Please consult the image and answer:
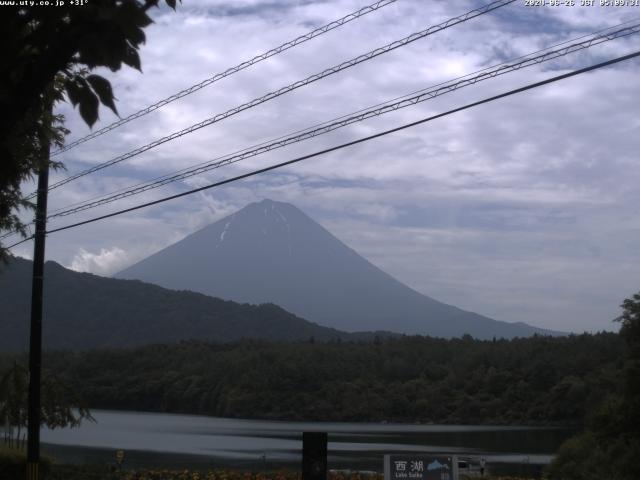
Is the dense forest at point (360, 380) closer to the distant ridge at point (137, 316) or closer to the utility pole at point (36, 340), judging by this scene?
the utility pole at point (36, 340)

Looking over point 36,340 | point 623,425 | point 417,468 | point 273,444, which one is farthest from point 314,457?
point 273,444

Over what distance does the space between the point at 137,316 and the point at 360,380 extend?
103283mm

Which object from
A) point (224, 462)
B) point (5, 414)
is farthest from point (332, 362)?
point (5, 414)

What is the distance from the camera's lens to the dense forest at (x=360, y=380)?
68250mm

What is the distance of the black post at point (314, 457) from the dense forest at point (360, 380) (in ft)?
168

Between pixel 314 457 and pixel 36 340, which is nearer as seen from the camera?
pixel 314 457

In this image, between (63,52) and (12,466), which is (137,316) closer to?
(12,466)

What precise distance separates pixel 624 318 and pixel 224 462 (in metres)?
18.9

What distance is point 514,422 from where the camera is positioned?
225 ft

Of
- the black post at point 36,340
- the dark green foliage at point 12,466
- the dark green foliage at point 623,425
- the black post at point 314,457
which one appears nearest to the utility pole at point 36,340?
the black post at point 36,340

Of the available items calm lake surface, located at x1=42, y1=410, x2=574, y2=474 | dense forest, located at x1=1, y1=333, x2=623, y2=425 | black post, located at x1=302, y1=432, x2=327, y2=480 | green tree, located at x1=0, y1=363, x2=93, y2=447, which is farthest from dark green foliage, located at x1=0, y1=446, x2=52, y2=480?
dense forest, located at x1=1, y1=333, x2=623, y2=425

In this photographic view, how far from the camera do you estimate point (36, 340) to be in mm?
18438

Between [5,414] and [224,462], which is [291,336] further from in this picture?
[5,414]

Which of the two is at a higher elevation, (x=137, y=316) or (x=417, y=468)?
(x=137, y=316)
